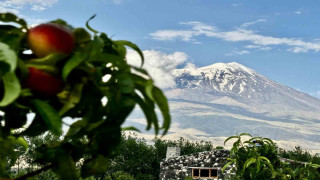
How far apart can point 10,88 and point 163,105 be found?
454 mm

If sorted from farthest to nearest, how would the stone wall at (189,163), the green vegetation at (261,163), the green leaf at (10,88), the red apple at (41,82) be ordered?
the stone wall at (189,163), the green vegetation at (261,163), the red apple at (41,82), the green leaf at (10,88)

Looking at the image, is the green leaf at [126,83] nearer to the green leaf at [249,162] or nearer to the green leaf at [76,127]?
the green leaf at [76,127]

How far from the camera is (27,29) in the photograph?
1620 millimetres

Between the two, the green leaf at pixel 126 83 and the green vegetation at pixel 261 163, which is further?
the green vegetation at pixel 261 163

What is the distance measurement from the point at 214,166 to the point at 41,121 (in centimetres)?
3782

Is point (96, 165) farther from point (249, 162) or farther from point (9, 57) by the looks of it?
point (249, 162)

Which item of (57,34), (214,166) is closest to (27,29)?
(57,34)

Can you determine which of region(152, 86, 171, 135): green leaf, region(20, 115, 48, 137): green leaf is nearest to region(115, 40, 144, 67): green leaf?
region(152, 86, 171, 135): green leaf

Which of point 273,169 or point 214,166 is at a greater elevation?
point 273,169

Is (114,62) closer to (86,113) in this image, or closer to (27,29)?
(86,113)

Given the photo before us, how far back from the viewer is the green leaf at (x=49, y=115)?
1.45 meters

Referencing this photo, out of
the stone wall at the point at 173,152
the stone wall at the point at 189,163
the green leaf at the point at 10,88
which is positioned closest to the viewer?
the green leaf at the point at 10,88

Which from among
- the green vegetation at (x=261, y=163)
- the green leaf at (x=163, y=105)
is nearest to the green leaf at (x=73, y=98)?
the green leaf at (x=163, y=105)

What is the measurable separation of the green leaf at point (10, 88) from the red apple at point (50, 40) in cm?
16
